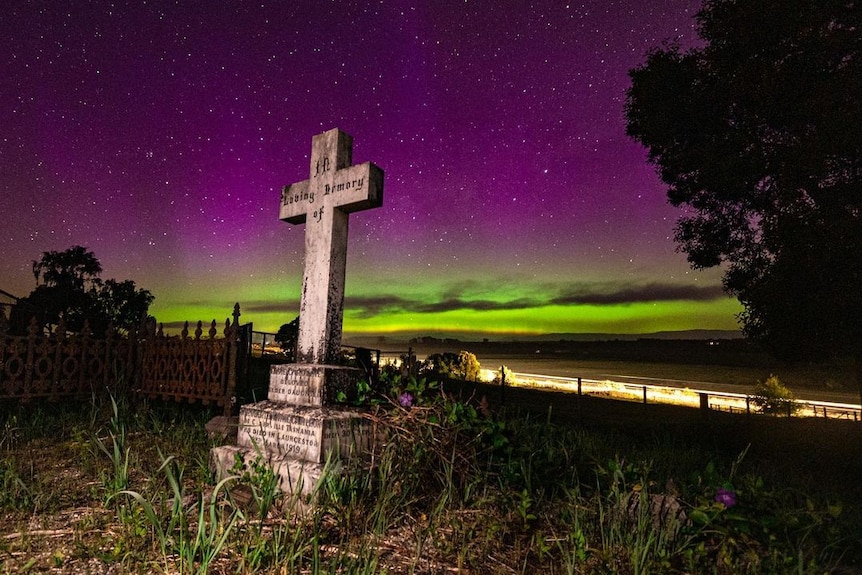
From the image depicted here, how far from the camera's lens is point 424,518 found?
A: 284 centimetres

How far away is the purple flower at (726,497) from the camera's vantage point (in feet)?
8.08

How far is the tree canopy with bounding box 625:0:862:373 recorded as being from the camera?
24.6ft

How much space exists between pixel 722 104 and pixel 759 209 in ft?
7.32

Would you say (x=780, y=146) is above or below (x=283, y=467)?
above

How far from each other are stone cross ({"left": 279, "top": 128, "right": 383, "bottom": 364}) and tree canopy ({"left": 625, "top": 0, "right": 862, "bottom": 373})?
720 centimetres

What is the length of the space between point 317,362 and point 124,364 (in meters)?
5.37

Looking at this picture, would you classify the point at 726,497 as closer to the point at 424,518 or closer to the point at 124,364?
the point at 424,518

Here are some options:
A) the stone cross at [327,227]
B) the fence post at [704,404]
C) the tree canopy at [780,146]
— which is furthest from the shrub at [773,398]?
the stone cross at [327,227]

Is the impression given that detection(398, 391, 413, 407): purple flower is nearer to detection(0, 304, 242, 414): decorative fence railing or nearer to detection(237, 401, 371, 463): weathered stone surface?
detection(237, 401, 371, 463): weathered stone surface

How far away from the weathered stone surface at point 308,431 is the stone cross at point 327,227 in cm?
62

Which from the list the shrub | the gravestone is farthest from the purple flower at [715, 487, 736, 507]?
the shrub

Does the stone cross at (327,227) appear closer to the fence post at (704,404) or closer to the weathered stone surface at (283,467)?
the weathered stone surface at (283,467)

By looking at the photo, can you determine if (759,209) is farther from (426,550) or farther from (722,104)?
(426,550)

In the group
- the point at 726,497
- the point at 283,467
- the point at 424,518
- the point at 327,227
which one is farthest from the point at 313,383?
the point at 726,497
